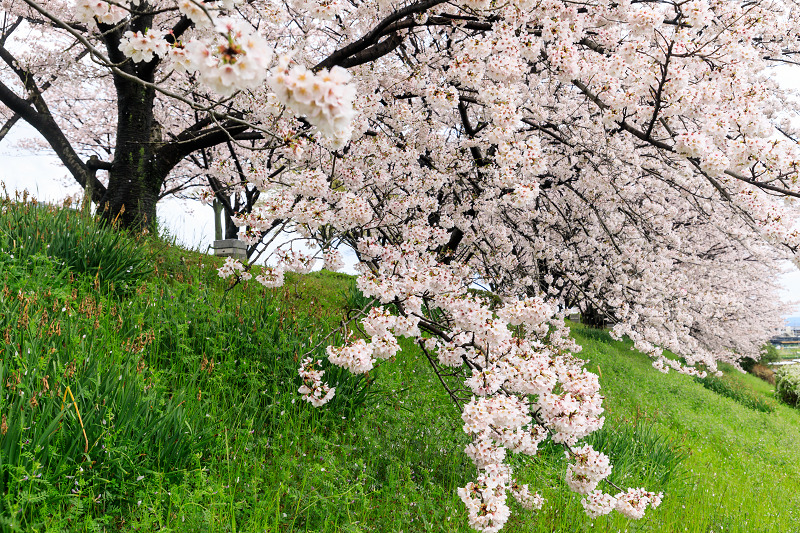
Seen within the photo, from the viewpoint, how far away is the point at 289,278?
8.80 metres

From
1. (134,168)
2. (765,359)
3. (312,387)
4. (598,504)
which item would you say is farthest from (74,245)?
(765,359)

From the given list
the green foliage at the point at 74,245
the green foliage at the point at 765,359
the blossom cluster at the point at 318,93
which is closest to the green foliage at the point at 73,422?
the green foliage at the point at 74,245

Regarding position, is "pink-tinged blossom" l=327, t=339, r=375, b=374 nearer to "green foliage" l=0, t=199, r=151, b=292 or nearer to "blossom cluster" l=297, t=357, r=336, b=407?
"blossom cluster" l=297, t=357, r=336, b=407

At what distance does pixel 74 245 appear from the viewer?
521cm

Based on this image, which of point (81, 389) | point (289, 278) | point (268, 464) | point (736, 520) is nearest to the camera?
point (81, 389)

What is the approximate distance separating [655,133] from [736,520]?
464 centimetres

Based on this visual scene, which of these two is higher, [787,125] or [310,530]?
[787,125]

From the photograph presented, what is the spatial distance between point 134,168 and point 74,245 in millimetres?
3036

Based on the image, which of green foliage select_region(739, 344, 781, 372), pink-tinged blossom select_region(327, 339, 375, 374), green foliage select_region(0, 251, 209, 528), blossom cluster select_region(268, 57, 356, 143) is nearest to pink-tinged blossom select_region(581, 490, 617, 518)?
pink-tinged blossom select_region(327, 339, 375, 374)

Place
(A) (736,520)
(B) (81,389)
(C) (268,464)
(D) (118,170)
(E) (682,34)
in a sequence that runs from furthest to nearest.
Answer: (D) (118,170)
(A) (736,520)
(E) (682,34)
(C) (268,464)
(B) (81,389)

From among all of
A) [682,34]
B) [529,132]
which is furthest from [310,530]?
[529,132]

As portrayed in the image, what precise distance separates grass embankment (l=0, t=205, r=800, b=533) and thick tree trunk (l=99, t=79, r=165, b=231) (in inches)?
60.5

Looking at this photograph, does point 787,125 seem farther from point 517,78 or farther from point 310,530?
point 310,530

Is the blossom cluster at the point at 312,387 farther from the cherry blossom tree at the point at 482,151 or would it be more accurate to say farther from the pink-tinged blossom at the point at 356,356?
the pink-tinged blossom at the point at 356,356
